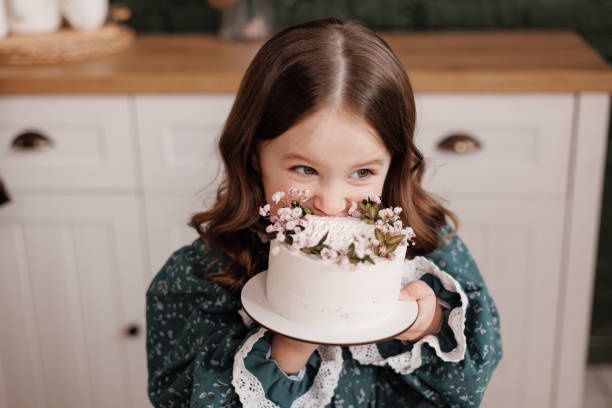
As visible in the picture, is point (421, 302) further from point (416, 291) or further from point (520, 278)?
point (520, 278)

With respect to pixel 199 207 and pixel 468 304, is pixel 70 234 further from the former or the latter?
pixel 468 304

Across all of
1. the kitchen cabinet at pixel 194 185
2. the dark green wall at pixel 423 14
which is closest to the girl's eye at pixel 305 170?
the kitchen cabinet at pixel 194 185

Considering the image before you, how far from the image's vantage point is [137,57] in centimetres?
191

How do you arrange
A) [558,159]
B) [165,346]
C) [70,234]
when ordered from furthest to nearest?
[70,234] < [558,159] < [165,346]

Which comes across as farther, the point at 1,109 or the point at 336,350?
the point at 1,109

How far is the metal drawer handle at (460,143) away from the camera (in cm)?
174

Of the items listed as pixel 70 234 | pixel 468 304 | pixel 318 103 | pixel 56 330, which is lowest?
pixel 56 330

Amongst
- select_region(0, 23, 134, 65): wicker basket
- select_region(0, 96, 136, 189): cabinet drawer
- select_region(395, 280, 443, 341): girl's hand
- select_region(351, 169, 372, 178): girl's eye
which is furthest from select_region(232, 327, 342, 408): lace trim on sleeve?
select_region(0, 23, 134, 65): wicker basket

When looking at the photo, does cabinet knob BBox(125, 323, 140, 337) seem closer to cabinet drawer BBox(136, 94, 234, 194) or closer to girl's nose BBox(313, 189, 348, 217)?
cabinet drawer BBox(136, 94, 234, 194)

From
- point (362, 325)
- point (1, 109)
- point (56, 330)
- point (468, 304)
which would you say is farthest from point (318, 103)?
point (56, 330)

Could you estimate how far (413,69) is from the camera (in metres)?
1.71

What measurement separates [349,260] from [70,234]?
124 cm

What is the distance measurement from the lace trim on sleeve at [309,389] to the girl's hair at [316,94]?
19 cm

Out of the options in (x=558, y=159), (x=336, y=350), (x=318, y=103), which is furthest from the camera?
(x=558, y=159)
